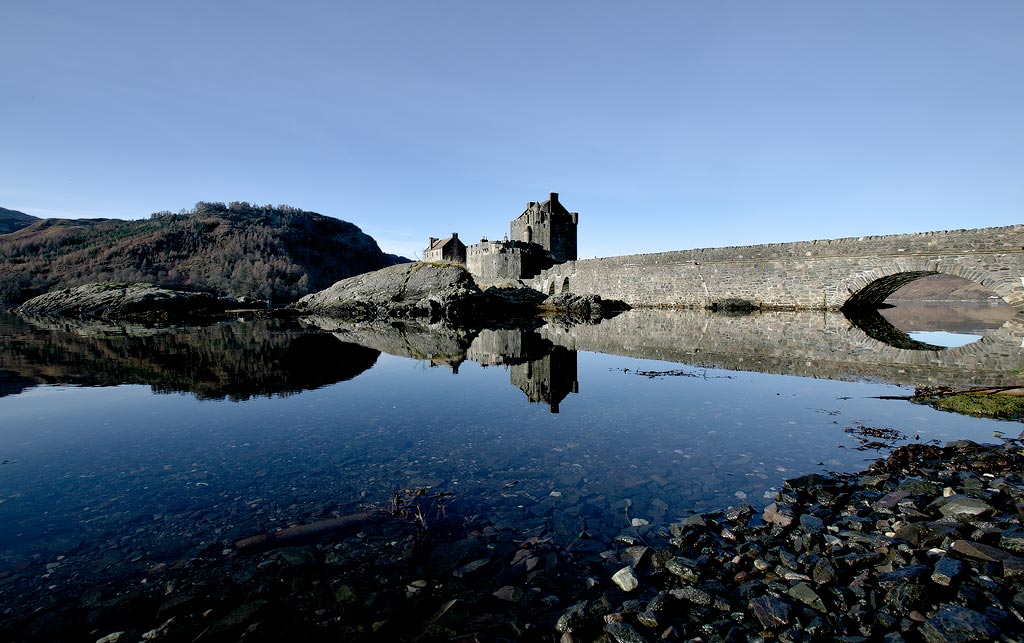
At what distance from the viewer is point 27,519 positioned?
547 centimetres

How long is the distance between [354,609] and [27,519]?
14.7ft

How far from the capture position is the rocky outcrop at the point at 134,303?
49.2 metres

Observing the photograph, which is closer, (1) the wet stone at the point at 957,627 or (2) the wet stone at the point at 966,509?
(1) the wet stone at the point at 957,627

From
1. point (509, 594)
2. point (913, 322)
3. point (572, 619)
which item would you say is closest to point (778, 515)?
point (572, 619)

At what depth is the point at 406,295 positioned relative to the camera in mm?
45906

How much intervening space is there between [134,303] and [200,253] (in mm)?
67386

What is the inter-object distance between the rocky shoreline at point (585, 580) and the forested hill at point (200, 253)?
78.7m

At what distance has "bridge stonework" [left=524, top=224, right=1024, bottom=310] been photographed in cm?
2639

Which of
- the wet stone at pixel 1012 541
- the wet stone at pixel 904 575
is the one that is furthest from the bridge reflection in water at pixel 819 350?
the wet stone at pixel 904 575

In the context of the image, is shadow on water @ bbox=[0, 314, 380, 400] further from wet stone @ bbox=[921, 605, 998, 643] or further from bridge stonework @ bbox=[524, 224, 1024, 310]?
bridge stonework @ bbox=[524, 224, 1024, 310]

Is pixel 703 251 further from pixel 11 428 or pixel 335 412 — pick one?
pixel 11 428

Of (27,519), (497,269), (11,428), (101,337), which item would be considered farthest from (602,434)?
(497,269)

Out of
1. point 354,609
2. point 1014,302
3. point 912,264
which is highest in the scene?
point 912,264

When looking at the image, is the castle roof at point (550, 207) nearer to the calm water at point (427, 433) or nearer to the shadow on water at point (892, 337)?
the shadow on water at point (892, 337)
